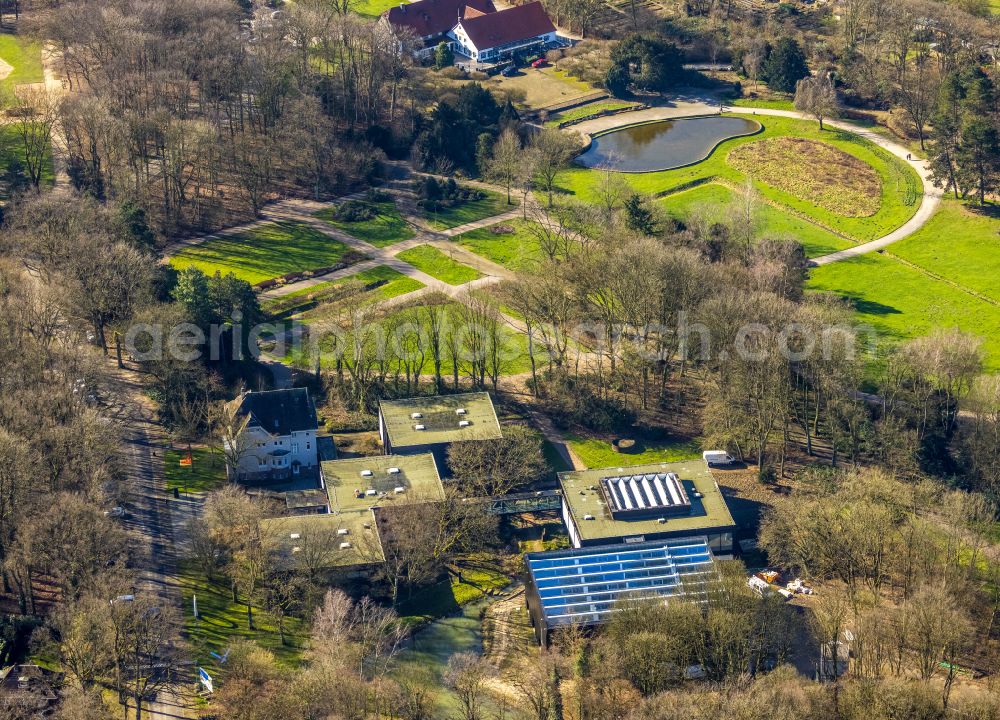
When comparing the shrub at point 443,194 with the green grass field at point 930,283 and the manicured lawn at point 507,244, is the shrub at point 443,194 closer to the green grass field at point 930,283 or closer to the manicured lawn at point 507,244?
the manicured lawn at point 507,244

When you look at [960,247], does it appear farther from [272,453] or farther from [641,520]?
[272,453]

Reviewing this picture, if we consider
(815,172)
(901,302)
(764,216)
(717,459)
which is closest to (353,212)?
(764,216)

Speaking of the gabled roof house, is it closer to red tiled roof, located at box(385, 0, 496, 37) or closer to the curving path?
the curving path

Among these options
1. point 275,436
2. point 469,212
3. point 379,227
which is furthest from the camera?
point 469,212

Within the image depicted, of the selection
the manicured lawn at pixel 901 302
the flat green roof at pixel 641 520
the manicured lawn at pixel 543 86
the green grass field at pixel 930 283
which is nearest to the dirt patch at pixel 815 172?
the green grass field at pixel 930 283

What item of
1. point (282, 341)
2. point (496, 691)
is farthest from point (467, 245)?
point (496, 691)
